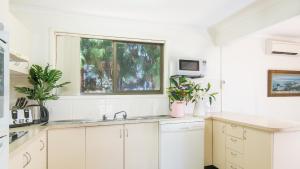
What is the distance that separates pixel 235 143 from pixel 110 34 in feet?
7.31

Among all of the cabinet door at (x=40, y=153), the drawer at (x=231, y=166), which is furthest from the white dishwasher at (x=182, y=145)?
the cabinet door at (x=40, y=153)

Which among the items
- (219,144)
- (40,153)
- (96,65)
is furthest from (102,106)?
(219,144)

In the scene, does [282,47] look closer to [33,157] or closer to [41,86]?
[41,86]

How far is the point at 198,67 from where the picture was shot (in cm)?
318

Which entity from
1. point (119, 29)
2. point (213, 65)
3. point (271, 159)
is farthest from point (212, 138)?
point (119, 29)

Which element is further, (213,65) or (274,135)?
(213,65)

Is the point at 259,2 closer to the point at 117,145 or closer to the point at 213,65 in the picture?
the point at 213,65

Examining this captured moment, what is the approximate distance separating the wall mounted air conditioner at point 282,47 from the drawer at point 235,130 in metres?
1.92

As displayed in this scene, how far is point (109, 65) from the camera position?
303 centimetres

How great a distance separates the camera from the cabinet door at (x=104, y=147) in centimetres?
242

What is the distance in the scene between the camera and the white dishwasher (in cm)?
268

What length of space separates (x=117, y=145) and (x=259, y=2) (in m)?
2.41

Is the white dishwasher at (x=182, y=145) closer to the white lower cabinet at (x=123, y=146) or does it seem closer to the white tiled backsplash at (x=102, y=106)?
the white lower cabinet at (x=123, y=146)

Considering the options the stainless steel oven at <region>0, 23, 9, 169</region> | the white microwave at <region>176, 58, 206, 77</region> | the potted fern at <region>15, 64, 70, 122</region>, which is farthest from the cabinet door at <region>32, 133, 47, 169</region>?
the white microwave at <region>176, 58, 206, 77</region>
